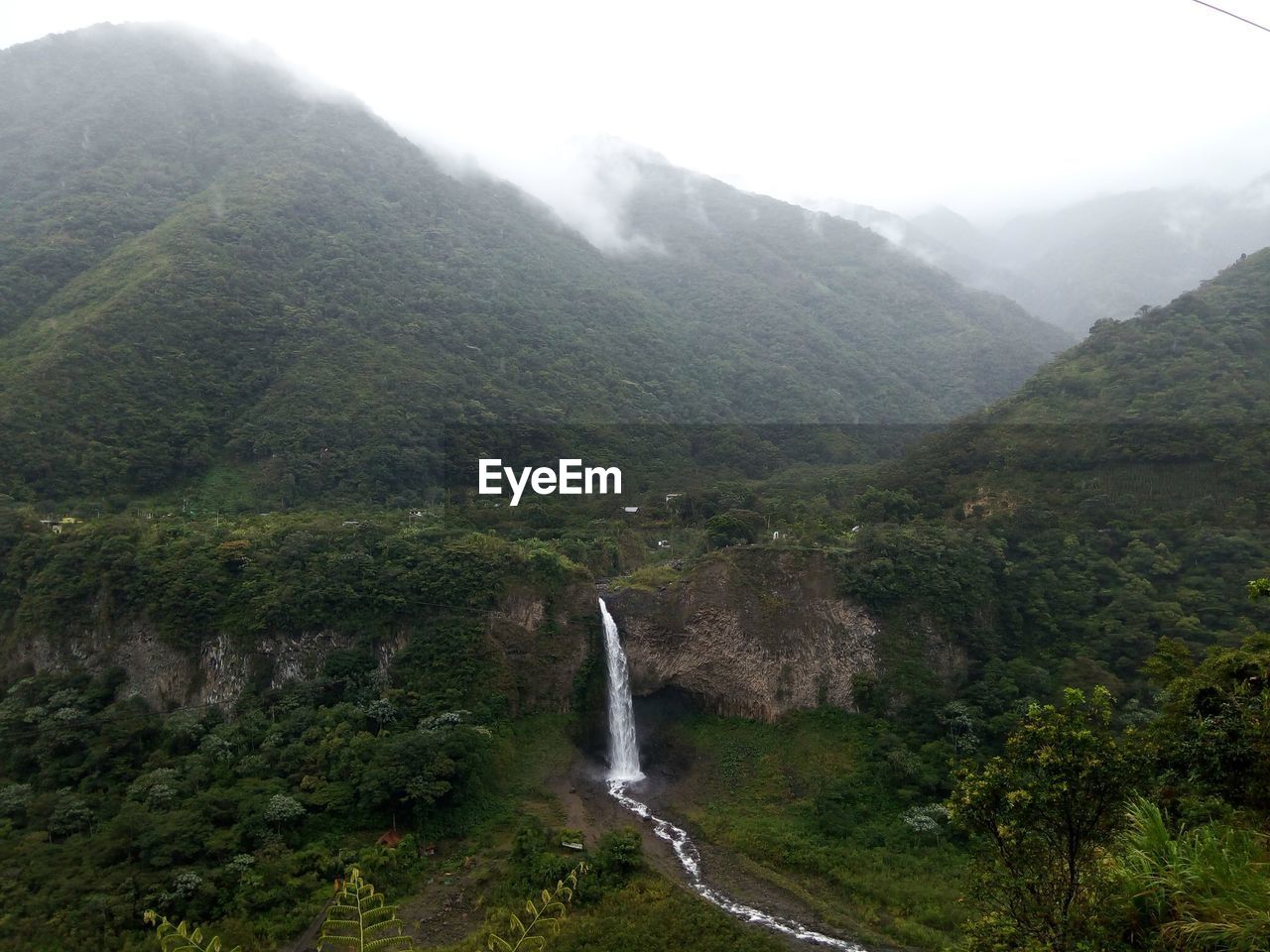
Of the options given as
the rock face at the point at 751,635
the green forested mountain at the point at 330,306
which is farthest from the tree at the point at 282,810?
the green forested mountain at the point at 330,306

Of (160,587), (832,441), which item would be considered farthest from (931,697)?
(832,441)

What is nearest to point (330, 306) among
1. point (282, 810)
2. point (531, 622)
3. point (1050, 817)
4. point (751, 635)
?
point (531, 622)

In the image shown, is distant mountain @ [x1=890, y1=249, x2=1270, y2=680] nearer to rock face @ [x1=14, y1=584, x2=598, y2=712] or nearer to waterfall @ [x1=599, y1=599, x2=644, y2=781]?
waterfall @ [x1=599, y1=599, x2=644, y2=781]

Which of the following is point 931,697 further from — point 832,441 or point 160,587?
point 832,441

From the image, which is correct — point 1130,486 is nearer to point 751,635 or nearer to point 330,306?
point 751,635

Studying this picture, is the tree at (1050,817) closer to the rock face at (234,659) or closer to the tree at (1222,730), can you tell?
the tree at (1222,730)

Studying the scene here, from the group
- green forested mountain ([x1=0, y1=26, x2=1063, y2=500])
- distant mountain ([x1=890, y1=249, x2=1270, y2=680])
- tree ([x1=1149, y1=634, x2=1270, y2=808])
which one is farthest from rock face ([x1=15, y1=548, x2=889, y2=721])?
tree ([x1=1149, y1=634, x2=1270, y2=808])
